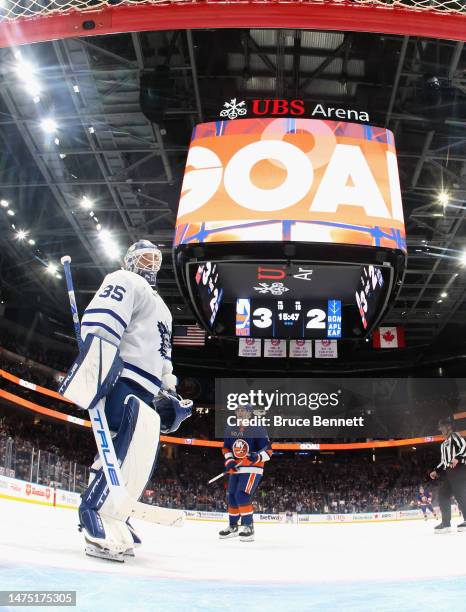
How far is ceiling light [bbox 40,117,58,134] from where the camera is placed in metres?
9.03

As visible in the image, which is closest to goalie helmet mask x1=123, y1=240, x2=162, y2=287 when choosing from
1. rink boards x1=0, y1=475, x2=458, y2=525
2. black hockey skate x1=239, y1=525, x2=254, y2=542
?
black hockey skate x1=239, y1=525, x2=254, y2=542

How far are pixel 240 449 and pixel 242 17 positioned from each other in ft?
11.5

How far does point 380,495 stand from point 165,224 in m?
9.71

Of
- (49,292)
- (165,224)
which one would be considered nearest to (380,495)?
(165,224)

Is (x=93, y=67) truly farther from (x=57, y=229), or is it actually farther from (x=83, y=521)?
(x=83, y=521)

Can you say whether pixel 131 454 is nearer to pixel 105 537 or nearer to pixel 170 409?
pixel 105 537

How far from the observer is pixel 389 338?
14.5m

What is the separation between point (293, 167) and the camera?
6359 mm

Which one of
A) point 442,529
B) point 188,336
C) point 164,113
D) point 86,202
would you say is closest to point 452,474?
point 442,529

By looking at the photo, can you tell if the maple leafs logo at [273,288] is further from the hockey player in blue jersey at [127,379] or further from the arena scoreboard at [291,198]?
the hockey player in blue jersey at [127,379]

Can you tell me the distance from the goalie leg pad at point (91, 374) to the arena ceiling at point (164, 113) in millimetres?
6037

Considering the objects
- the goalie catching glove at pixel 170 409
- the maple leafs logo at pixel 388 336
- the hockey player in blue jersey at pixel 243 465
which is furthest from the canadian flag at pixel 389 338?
the goalie catching glove at pixel 170 409

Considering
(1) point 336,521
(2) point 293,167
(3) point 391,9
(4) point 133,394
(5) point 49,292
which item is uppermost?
(5) point 49,292

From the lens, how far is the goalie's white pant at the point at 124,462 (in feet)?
6.74
